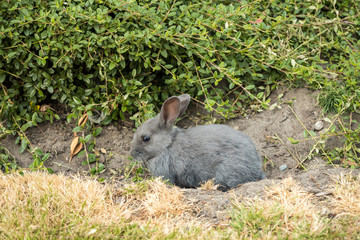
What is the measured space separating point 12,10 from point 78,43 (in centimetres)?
81

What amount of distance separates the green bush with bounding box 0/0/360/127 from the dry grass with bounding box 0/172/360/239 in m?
1.40

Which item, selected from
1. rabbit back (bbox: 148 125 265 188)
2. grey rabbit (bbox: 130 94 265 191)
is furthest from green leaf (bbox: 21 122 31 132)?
rabbit back (bbox: 148 125 265 188)

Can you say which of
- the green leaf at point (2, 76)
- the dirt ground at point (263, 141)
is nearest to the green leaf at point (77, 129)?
the dirt ground at point (263, 141)

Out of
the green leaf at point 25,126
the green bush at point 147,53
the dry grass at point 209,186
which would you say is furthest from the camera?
the green leaf at point 25,126

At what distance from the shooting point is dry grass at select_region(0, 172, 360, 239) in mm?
3207

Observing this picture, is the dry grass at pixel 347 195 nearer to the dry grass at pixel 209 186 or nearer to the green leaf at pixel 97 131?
the dry grass at pixel 209 186

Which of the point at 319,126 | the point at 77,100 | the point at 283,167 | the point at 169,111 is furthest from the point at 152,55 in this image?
the point at 319,126

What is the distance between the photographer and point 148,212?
12.1 ft

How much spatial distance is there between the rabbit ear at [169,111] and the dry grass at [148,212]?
32.8 inches

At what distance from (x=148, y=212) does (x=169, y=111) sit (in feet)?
4.25

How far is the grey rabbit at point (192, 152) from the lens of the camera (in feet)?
14.7

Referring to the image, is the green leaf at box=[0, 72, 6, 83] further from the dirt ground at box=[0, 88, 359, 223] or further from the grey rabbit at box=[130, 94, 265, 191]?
the grey rabbit at box=[130, 94, 265, 191]

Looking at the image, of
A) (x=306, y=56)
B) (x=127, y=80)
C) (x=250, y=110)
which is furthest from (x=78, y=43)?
(x=306, y=56)

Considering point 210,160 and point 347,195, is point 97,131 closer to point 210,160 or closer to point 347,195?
point 210,160
